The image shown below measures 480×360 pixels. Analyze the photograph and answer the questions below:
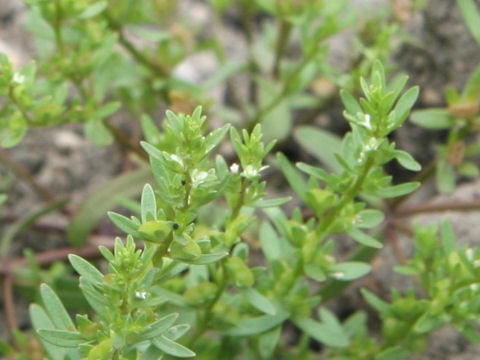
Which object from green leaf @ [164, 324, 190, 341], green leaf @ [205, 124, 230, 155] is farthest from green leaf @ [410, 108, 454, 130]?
green leaf @ [164, 324, 190, 341]

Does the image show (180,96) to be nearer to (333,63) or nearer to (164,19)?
(164,19)

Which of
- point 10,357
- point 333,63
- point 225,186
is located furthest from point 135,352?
point 333,63

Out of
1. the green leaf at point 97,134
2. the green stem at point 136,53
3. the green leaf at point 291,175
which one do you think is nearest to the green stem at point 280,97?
the green stem at point 136,53

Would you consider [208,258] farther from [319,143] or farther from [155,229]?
[319,143]

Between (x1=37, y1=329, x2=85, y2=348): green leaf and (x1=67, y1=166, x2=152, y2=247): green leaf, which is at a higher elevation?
(x1=37, y1=329, x2=85, y2=348): green leaf

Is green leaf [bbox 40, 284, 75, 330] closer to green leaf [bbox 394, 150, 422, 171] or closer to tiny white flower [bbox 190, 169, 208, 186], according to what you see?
tiny white flower [bbox 190, 169, 208, 186]

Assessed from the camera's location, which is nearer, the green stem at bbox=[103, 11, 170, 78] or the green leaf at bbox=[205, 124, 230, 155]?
the green leaf at bbox=[205, 124, 230, 155]

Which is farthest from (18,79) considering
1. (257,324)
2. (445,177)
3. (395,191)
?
(445,177)
